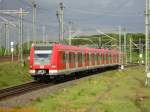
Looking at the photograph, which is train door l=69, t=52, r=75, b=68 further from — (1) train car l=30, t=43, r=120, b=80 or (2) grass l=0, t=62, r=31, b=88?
(2) grass l=0, t=62, r=31, b=88

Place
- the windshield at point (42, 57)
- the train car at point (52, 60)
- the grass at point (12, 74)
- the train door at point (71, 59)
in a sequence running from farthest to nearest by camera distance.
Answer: the train door at point (71, 59) → the grass at point (12, 74) → the windshield at point (42, 57) → the train car at point (52, 60)

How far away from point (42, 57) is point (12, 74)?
735 cm

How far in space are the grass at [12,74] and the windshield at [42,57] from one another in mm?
2621

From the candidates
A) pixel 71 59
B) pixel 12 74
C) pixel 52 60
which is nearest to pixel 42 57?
pixel 52 60

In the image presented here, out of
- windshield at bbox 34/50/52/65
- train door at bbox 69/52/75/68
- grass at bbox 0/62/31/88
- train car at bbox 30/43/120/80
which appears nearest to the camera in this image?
train car at bbox 30/43/120/80

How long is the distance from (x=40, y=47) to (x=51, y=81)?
157 inches

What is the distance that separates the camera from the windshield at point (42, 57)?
37.8 metres

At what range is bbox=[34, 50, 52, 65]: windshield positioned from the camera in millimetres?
37781

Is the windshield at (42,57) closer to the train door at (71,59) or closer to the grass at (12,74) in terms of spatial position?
the grass at (12,74)

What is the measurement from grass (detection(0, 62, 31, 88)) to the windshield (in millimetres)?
2621

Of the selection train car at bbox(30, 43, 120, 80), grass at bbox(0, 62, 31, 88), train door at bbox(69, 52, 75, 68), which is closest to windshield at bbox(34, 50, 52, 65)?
train car at bbox(30, 43, 120, 80)

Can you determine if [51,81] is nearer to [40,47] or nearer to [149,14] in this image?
[40,47]

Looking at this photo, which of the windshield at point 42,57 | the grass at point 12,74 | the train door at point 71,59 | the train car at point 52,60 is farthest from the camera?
the train door at point 71,59

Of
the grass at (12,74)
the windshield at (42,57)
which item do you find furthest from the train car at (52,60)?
the grass at (12,74)
